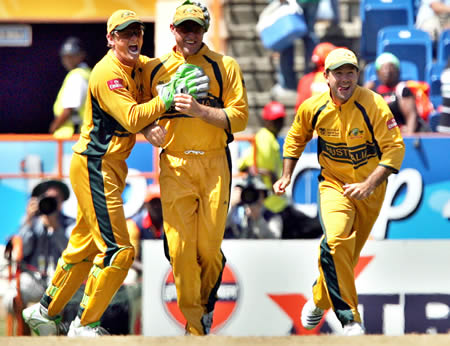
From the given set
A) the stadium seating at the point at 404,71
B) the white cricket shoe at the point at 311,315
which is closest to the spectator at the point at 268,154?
the stadium seating at the point at 404,71

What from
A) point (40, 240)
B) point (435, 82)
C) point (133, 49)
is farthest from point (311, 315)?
point (435, 82)

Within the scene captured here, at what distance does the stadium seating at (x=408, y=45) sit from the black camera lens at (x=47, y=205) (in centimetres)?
487

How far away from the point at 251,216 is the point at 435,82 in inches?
147

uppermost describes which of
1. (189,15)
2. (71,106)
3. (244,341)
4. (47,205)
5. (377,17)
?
(377,17)

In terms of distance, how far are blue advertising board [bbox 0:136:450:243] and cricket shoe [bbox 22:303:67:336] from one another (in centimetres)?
230

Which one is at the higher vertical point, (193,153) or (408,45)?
(408,45)

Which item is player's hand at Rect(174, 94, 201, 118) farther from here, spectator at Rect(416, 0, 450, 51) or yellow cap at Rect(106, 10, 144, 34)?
spectator at Rect(416, 0, 450, 51)

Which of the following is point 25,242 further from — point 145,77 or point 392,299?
point 392,299

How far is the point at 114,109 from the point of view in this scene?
6.32 m

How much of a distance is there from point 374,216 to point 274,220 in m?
2.21

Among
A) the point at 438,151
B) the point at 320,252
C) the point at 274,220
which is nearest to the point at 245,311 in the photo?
the point at 320,252

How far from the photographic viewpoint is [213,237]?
21.4 ft

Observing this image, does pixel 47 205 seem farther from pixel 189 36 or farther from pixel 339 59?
pixel 339 59

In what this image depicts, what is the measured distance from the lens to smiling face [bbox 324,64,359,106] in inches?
262
